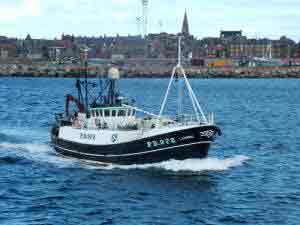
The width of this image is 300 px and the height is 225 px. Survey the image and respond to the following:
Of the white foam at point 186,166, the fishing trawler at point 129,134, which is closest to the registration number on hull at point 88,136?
the fishing trawler at point 129,134

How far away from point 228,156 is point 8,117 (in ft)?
138

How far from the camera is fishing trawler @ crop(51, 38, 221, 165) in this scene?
49250mm

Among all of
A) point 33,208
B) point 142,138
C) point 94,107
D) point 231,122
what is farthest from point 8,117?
point 33,208

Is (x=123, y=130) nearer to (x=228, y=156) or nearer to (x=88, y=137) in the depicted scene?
(x=88, y=137)

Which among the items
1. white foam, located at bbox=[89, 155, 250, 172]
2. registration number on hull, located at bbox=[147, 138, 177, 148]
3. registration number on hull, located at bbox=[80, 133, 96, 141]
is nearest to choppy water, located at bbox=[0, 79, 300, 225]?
white foam, located at bbox=[89, 155, 250, 172]

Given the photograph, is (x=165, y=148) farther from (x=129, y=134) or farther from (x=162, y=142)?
(x=129, y=134)

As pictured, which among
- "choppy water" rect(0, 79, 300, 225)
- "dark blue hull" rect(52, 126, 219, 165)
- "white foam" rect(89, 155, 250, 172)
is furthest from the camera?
"white foam" rect(89, 155, 250, 172)

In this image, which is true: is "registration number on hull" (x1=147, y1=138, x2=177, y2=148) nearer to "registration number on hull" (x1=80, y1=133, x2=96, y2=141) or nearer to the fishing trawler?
the fishing trawler

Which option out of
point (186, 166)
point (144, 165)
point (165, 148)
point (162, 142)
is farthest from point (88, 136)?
point (186, 166)

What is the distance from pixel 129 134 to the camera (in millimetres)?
50188

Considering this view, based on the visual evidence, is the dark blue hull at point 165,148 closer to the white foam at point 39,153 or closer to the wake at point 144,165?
the wake at point 144,165

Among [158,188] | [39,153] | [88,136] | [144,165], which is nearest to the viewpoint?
[158,188]

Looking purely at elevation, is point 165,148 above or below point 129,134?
below

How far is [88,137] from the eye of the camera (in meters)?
53.1
